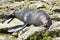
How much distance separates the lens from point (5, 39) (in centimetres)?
642

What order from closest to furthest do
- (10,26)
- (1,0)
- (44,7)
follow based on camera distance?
(10,26) → (44,7) → (1,0)

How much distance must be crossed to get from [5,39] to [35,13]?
199cm

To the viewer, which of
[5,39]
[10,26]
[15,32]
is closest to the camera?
[5,39]

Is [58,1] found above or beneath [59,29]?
beneath

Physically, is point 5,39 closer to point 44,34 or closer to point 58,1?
point 44,34

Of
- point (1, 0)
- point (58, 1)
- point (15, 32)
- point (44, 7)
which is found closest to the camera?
point (15, 32)

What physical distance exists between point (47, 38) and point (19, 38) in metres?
0.76

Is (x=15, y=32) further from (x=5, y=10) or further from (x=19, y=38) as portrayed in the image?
(x=5, y=10)

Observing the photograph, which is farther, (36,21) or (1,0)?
(1,0)

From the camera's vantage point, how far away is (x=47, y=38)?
6504mm

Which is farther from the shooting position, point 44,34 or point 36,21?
point 36,21

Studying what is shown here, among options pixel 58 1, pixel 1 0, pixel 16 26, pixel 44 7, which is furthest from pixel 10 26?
pixel 1 0

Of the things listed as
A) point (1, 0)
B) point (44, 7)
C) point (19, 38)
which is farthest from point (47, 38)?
point (1, 0)

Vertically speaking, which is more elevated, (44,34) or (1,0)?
(44,34)
